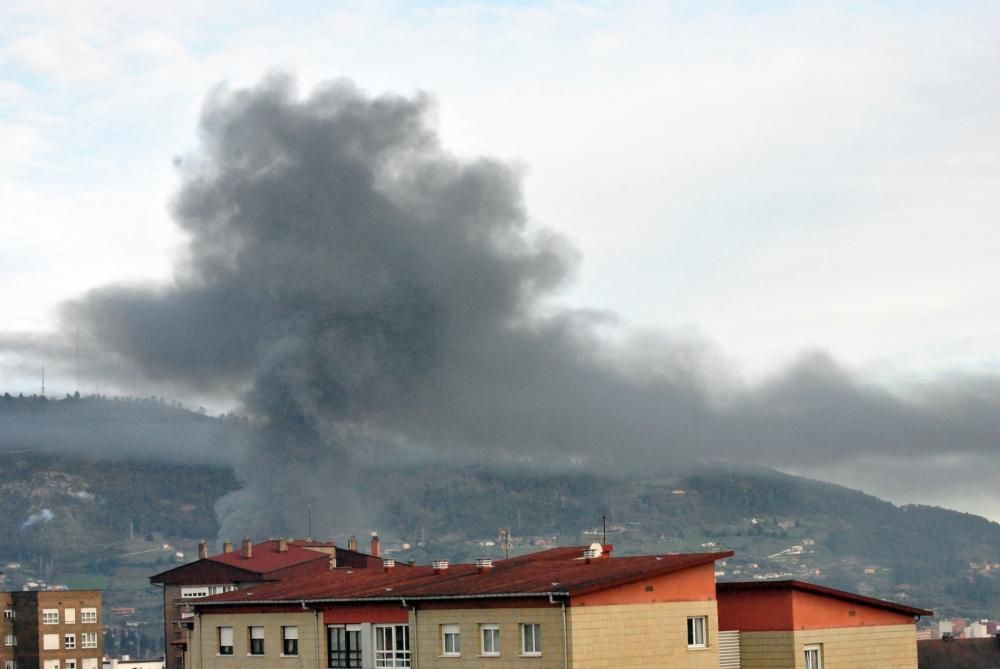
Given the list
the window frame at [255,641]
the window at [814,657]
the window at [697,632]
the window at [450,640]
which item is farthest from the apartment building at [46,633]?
the window at [697,632]

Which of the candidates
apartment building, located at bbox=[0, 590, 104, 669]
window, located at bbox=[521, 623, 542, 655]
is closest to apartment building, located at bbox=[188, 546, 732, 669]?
window, located at bbox=[521, 623, 542, 655]

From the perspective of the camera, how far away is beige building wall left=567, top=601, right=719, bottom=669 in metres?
64.8

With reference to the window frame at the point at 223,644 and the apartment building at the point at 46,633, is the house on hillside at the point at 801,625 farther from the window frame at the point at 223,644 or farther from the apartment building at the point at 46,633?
the apartment building at the point at 46,633

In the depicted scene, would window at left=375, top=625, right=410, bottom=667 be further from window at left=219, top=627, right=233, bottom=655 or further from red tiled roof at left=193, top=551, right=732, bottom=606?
window at left=219, top=627, right=233, bottom=655

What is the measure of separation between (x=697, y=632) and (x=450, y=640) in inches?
402

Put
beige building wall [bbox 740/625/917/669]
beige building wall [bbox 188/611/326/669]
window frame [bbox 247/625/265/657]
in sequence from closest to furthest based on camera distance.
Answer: beige building wall [bbox 740/625/917/669] → beige building wall [bbox 188/611/326/669] → window frame [bbox 247/625/265/657]

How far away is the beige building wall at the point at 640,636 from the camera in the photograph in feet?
212

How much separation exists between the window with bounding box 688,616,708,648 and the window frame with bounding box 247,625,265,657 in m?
20.4

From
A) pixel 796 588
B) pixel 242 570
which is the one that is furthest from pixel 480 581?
pixel 242 570

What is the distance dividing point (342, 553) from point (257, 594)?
80.3 meters

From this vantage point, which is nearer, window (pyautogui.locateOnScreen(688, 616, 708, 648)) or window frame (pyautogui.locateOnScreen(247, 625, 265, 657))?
window (pyautogui.locateOnScreen(688, 616, 708, 648))

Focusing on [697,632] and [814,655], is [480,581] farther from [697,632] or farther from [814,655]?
[814,655]

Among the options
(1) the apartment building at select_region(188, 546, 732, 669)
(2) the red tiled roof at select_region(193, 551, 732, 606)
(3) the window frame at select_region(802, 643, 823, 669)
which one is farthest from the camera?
(3) the window frame at select_region(802, 643, 823, 669)

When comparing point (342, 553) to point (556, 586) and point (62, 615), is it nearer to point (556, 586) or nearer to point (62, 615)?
point (62, 615)
